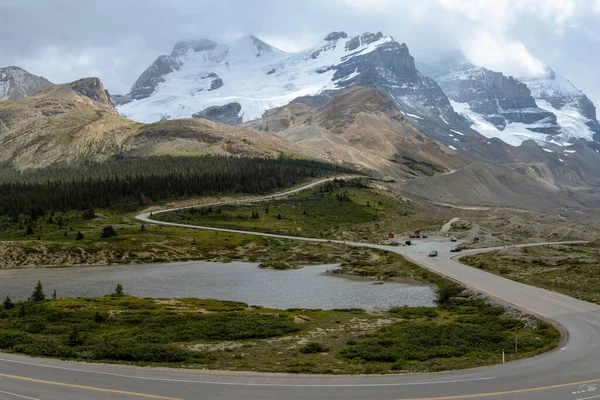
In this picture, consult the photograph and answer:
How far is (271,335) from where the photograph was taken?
46.6m

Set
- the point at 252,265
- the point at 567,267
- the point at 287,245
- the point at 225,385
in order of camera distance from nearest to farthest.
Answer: the point at 225,385, the point at 567,267, the point at 252,265, the point at 287,245

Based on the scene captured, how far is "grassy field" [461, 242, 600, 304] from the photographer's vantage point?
64.6m

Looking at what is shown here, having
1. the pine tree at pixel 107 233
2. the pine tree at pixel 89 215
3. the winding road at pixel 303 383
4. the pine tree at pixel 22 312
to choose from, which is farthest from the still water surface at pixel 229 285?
the pine tree at pixel 89 215

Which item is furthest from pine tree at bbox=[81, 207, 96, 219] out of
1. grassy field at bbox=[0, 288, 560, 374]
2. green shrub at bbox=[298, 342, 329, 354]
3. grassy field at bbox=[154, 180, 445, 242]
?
green shrub at bbox=[298, 342, 329, 354]

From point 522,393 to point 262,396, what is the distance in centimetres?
1339

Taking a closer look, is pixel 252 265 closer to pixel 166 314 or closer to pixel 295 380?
pixel 166 314

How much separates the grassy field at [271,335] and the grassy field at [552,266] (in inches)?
505

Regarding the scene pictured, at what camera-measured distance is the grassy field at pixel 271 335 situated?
3525 centimetres

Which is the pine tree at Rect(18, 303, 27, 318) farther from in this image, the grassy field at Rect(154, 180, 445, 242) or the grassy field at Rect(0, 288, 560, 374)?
the grassy field at Rect(154, 180, 445, 242)

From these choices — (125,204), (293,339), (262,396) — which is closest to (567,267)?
(293,339)

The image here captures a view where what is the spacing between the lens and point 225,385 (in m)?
28.9

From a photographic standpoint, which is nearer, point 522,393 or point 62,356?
point 522,393

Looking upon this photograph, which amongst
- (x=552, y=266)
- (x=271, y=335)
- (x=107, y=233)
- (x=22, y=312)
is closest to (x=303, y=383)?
(x=271, y=335)

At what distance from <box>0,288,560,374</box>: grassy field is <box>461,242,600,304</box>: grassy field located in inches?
505
